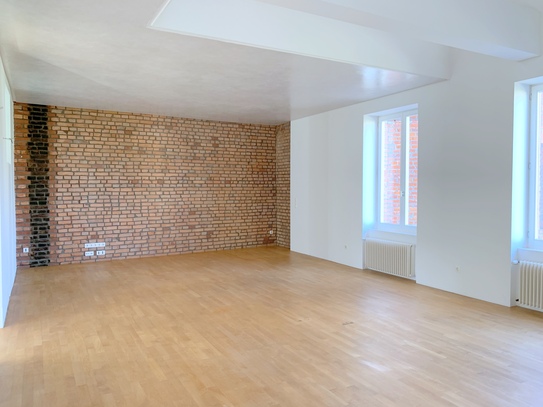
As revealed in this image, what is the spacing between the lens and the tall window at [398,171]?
648cm

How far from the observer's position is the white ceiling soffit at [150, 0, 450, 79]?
3820 millimetres

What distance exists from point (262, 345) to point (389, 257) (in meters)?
3.58

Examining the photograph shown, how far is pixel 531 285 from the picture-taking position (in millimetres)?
4688

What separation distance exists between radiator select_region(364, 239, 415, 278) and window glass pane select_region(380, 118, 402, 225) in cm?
47

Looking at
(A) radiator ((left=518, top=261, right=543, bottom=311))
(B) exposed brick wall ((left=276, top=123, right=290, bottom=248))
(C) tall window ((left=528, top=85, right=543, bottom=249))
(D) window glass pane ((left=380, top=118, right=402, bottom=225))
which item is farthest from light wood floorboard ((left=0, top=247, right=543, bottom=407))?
(B) exposed brick wall ((left=276, top=123, right=290, bottom=248))

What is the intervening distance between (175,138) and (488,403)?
743 cm

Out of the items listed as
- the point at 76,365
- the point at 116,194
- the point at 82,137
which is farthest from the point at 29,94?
the point at 76,365

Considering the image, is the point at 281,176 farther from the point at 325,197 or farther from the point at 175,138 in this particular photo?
the point at 175,138

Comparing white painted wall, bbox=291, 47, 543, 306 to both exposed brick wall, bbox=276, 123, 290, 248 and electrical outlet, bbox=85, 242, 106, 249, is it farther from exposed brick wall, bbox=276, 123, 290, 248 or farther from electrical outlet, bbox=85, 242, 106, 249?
electrical outlet, bbox=85, 242, 106, 249

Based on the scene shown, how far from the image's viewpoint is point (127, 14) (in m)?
3.53

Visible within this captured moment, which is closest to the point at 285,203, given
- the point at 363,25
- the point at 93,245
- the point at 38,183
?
the point at 93,245

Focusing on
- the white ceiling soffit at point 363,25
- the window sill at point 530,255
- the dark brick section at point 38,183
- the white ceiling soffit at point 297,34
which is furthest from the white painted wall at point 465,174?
the dark brick section at point 38,183

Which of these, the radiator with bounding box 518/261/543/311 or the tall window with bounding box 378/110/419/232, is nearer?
the radiator with bounding box 518/261/543/311

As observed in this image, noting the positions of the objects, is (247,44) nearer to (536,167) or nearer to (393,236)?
(536,167)
